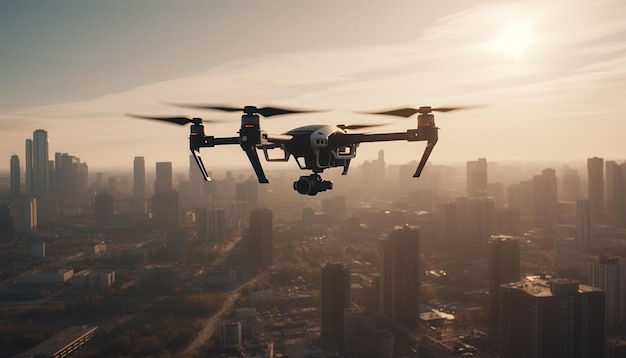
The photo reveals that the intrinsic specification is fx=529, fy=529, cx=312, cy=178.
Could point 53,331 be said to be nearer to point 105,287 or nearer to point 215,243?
point 105,287

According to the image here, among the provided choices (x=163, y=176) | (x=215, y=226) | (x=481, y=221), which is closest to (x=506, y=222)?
(x=481, y=221)

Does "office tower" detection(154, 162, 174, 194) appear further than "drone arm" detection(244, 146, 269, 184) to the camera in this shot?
Yes

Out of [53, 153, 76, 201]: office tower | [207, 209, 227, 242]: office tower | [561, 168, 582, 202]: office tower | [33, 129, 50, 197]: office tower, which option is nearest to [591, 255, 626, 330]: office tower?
[207, 209, 227, 242]: office tower

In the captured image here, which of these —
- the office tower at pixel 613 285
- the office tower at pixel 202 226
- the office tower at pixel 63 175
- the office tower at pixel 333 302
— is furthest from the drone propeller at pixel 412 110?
the office tower at pixel 63 175

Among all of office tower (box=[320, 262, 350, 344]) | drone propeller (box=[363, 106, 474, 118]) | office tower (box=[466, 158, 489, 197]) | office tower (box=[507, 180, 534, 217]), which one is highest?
drone propeller (box=[363, 106, 474, 118])

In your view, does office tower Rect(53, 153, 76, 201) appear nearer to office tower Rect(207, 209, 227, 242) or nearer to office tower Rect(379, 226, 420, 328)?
office tower Rect(207, 209, 227, 242)

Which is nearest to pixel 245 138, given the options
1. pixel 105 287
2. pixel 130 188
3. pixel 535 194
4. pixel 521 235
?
pixel 105 287

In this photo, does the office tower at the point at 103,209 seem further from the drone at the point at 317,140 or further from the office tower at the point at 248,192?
the drone at the point at 317,140
